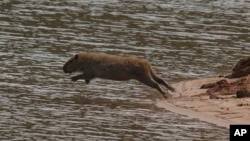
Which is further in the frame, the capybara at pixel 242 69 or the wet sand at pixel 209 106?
the capybara at pixel 242 69

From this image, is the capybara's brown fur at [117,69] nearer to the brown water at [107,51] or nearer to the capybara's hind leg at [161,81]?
the capybara's hind leg at [161,81]

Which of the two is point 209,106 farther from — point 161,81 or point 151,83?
point 161,81

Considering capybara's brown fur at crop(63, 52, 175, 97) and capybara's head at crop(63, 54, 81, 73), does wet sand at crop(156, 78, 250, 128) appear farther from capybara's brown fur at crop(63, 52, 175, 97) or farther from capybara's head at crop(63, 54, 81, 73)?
capybara's head at crop(63, 54, 81, 73)

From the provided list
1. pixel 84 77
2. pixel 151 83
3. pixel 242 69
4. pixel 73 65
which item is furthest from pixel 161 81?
pixel 242 69

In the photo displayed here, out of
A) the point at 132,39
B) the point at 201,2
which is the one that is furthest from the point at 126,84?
the point at 201,2

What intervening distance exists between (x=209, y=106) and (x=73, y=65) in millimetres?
3014

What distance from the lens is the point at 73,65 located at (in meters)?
18.0

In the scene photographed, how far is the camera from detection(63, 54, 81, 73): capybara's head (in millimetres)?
17844

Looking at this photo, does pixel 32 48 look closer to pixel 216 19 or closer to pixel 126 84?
pixel 126 84

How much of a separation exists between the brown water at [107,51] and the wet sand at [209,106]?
0.89 feet

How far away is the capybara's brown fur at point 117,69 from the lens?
17.2 m

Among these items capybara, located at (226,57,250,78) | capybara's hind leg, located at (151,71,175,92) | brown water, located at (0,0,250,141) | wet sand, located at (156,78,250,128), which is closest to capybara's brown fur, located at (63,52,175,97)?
capybara's hind leg, located at (151,71,175,92)

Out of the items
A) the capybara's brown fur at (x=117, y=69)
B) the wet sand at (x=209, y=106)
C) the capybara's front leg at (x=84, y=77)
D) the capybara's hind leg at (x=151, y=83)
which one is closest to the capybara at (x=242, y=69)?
the wet sand at (x=209, y=106)

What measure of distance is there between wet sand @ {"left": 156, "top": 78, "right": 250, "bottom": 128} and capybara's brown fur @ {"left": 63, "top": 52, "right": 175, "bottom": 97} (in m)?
0.48
